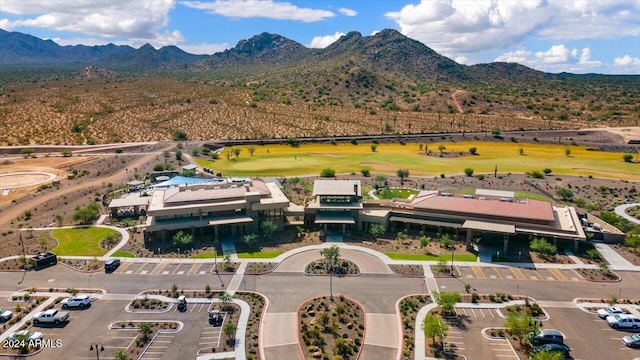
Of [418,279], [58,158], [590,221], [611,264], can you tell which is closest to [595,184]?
[590,221]

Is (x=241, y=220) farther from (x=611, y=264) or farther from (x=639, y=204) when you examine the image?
(x=639, y=204)

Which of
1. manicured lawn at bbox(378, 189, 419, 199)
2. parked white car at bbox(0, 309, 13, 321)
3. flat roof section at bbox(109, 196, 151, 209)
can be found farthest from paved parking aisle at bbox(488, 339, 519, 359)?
flat roof section at bbox(109, 196, 151, 209)

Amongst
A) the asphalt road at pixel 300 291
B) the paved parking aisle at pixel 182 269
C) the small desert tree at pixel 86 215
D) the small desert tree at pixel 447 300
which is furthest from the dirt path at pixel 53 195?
the small desert tree at pixel 447 300

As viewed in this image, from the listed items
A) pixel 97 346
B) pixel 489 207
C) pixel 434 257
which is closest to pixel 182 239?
pixel 97 346

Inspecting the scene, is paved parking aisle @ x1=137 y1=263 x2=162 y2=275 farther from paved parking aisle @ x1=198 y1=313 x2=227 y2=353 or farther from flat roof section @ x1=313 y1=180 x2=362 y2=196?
flat roof section @ x1=313 y1=180 x2=362 y2=196

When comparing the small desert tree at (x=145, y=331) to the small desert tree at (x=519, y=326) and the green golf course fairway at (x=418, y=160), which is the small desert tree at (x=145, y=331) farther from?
the green golf course fairway at (x=418, y=160)
